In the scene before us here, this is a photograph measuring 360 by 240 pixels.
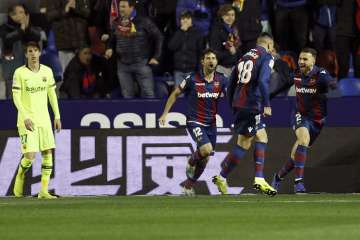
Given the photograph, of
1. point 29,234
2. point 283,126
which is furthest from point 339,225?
point 283,126

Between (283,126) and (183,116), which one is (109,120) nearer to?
(183,116)

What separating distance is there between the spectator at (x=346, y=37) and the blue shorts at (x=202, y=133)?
298 centimetres

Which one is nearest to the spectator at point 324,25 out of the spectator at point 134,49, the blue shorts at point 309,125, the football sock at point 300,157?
the blue shorts at point 309,125

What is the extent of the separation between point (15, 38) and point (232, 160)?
15.4ft

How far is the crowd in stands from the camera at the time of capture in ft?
62.8

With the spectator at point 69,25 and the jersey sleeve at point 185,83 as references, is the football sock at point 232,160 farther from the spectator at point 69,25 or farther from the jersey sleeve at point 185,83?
the spectator at point 69,25

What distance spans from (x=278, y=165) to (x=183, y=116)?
5.32ft

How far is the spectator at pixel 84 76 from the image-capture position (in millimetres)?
19328

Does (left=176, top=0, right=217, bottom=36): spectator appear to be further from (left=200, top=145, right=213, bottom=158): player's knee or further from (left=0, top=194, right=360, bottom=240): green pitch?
(left=0, top=194, right=360, bottom=240): green pitch

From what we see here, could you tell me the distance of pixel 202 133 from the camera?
17.3 m

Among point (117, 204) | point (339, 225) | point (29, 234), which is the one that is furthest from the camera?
point (117, 204)

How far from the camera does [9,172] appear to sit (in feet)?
61.5

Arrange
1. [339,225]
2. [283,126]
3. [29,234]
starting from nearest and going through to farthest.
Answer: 1. [29,234]
2. [339,225]
3. [283,126]

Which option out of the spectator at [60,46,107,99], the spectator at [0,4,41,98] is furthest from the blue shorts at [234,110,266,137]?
the spectator at [0,4,41,98]
